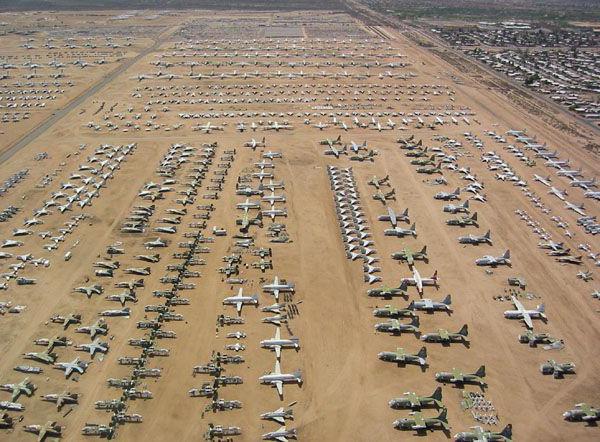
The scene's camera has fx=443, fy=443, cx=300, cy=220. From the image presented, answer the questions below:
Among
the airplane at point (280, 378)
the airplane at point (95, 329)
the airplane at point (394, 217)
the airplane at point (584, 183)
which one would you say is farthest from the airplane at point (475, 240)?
the airplane at point (95, 329)

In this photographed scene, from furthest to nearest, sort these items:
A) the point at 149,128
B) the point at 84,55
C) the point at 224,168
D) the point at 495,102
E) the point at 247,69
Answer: the point at 84,55 → the point at 247,69 → the point at 495,102 → the point at 149,128 → the point at 224,168

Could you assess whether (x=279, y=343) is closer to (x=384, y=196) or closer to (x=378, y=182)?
(x=384, y=196)

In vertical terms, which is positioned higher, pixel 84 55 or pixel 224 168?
pixel 84 55

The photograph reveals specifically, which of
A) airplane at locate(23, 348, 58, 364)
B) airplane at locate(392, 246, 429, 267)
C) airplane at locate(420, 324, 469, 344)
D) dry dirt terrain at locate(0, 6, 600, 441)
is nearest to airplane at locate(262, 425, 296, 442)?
dry dirt terrain at locate(0, 6, 600, 441)

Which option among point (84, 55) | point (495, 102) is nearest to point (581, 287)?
point (495, 102)

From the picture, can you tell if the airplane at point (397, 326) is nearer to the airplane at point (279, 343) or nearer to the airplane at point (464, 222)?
the airplane at point (279, 343)

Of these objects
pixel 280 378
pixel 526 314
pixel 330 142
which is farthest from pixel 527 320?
pixel 330 142

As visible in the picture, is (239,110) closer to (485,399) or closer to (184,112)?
(184,112)
